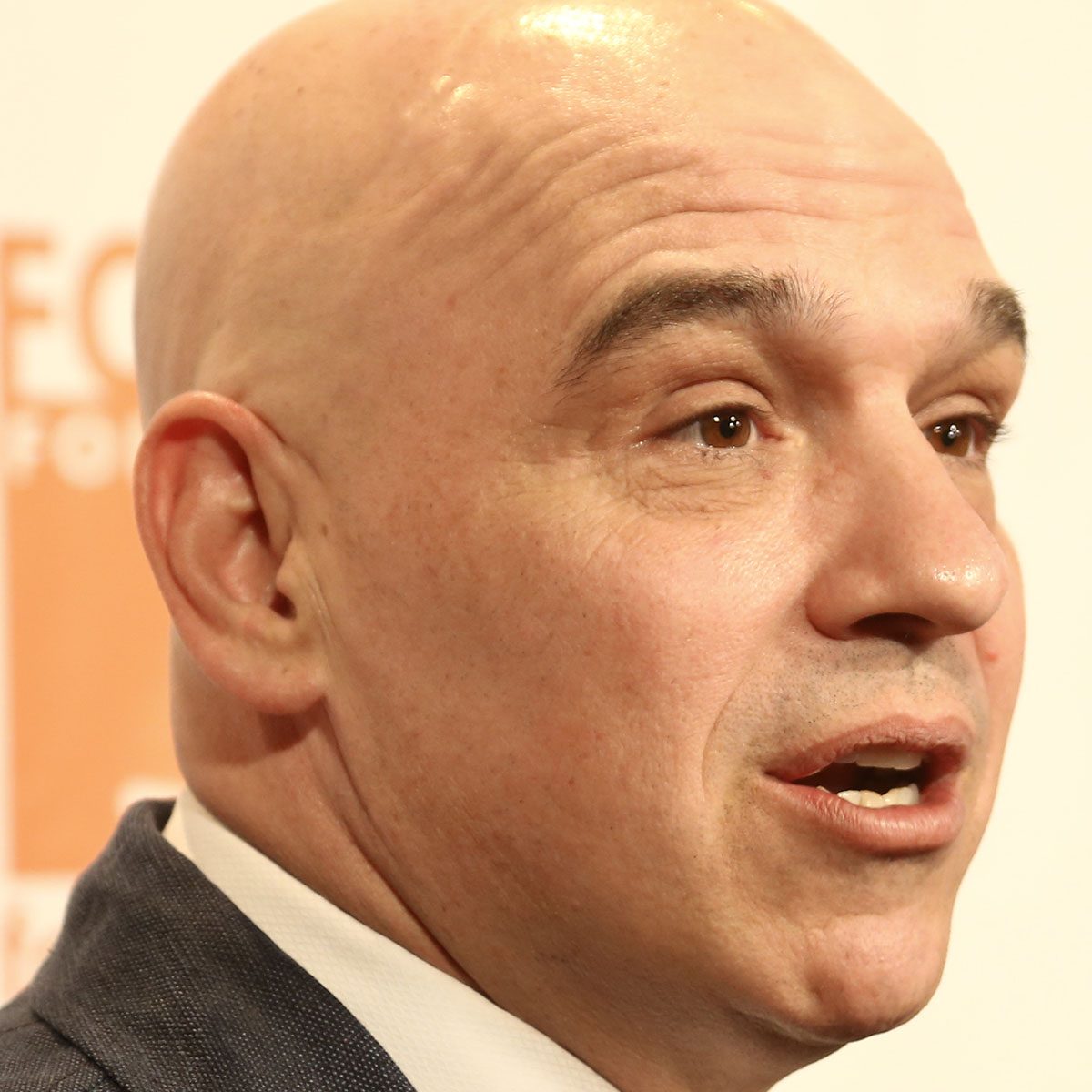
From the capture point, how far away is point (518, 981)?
1.12 meters

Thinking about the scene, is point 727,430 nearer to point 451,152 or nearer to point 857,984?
point 451,152

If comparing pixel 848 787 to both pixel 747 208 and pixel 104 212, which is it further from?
pixel 104 212

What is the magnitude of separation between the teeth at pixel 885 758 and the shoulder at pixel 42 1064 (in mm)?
508

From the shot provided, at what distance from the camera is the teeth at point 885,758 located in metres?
1.09

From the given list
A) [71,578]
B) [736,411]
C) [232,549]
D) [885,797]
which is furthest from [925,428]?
[71,578]

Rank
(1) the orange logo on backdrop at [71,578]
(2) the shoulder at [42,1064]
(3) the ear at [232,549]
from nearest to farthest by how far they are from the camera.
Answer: (2) the shoulder at [42,1064], (3) the ear at [232,549], (1) the orange logo on backdrop at [71,578]

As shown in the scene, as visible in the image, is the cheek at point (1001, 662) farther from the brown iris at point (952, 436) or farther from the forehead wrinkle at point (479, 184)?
the forehead wrinkle at point (479, 184)

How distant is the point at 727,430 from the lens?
1114mm

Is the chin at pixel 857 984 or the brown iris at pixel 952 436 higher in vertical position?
the brown iris at pixel 952 436

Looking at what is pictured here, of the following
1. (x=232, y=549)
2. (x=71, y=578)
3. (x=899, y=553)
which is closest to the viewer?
(x=899, y=553)

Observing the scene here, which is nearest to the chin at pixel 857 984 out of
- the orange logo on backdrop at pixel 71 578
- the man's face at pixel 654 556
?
the man's face at pixel 654 556

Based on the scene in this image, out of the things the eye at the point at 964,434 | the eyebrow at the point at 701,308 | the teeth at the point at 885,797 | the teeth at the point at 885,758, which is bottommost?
the teeth at the point at 885,797

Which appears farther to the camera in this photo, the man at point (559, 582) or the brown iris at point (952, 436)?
the brown iris at point (952, 436)

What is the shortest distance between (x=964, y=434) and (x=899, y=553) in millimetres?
254
